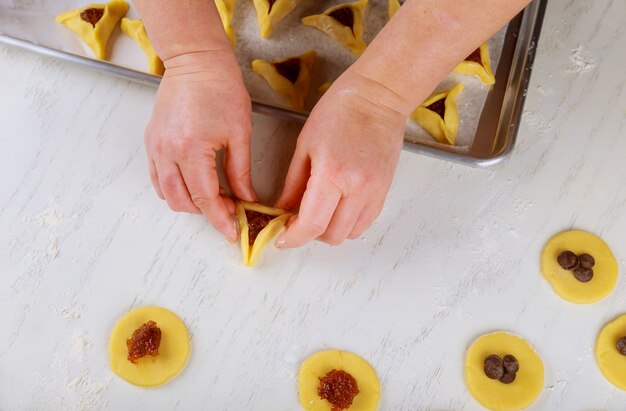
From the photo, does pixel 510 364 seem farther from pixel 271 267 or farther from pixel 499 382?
pixel 271 267

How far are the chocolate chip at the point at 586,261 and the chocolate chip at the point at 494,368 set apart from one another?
0.71ft

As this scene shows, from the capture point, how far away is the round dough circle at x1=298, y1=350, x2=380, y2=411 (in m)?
1.03

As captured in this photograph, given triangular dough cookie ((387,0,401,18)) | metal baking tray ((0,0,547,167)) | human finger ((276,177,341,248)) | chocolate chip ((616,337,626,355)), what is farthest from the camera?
triangular dough cookie ((387,0,401,18))

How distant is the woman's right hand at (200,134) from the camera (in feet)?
3.29

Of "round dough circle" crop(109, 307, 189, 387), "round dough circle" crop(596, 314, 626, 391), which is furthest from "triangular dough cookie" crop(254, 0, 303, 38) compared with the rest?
"round dough circle" crop(596, 314, 626, 391)

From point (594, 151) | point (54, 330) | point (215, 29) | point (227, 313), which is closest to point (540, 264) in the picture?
point (594, 151)

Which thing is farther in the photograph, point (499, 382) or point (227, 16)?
point (227, 16)

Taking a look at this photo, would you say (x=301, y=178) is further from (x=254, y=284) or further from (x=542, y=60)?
(x=542, y=60)

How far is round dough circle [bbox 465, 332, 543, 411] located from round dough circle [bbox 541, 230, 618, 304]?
12 centimetres

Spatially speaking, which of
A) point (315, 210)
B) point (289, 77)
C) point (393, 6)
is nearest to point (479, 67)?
point (393, 6)

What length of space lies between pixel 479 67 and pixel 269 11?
0.40 m

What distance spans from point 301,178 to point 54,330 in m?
0.45

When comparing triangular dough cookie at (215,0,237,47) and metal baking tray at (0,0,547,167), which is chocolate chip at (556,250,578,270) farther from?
triangular dough cookie at (215,0,237,47)

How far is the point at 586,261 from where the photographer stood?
111cm
